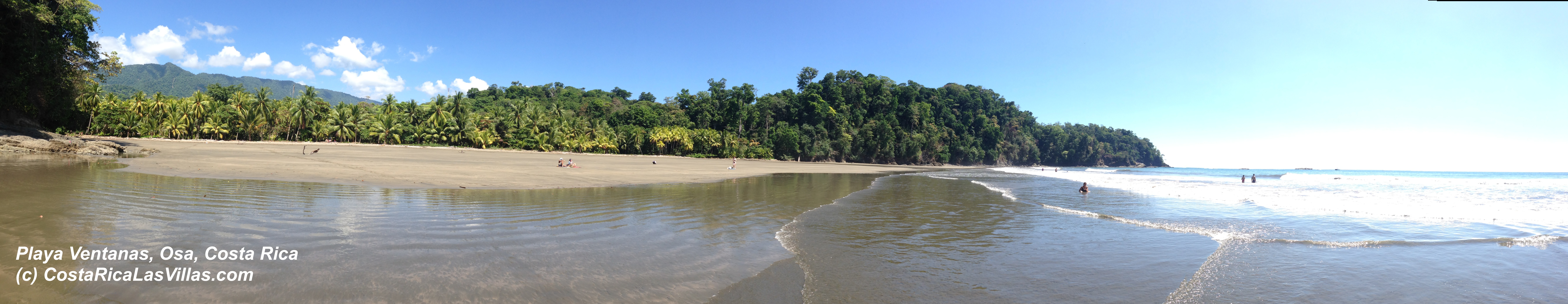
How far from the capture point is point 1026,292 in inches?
214

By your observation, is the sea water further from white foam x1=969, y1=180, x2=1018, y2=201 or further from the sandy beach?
the sandy beach

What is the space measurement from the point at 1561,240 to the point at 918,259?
13001 millimetres

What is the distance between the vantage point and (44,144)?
2031 cm

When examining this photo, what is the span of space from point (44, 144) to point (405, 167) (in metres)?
13.5

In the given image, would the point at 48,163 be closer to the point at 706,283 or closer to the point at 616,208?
the point at 616,208

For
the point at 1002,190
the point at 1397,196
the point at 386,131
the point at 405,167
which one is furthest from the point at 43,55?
the point at 1397,196

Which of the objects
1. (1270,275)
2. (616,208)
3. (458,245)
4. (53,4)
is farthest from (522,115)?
(1270,275)

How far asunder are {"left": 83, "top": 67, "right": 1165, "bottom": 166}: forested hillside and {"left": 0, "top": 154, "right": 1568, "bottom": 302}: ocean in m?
49.9

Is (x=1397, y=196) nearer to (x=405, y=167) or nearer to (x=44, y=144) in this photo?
(x=405, y=167)

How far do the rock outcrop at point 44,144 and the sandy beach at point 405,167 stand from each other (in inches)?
67.9

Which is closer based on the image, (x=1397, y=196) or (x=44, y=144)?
(x=44, y=144)

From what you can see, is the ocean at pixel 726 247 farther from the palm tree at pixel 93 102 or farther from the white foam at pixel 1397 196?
the palm tree at pixel 93 102

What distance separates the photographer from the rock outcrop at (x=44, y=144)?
766 inches

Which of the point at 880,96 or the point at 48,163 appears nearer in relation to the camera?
the point at 48,163
